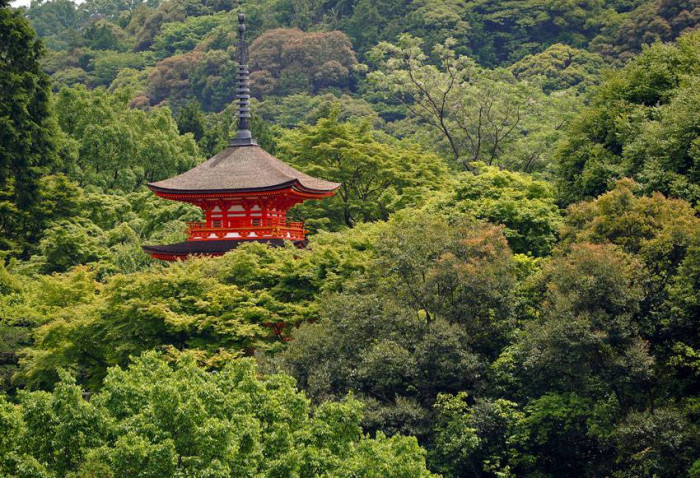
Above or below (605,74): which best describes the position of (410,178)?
below

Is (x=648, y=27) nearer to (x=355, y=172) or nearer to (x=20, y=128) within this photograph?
(x=355, y=172)

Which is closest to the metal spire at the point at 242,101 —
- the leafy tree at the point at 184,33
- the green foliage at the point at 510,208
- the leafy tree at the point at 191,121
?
the green foliage at the point at 510,208

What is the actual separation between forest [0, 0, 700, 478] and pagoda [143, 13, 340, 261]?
2041mm

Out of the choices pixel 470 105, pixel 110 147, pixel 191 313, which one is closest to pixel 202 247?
pixel 191 313

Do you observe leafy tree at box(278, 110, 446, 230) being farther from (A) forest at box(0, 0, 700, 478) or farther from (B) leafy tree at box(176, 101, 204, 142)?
(B) leafy tree at box(176, 101, 204, 142)

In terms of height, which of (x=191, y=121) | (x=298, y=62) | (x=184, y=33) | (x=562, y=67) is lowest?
(x=298, y=62)

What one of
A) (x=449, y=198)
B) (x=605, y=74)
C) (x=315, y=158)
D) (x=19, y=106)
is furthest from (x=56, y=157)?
(x=605, y=74)

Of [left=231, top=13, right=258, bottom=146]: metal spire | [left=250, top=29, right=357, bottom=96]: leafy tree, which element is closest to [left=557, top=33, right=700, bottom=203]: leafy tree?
[left=231, top=13, right=258, bottom=146]: metal spire

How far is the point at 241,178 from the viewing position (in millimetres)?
37719

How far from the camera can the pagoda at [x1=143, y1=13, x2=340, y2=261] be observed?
37.2 metres

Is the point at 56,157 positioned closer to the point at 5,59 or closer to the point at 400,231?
the point at 5,59

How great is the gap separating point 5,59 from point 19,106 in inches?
83.3

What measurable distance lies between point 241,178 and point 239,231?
1.57 metres

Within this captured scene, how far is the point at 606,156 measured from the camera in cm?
3378
